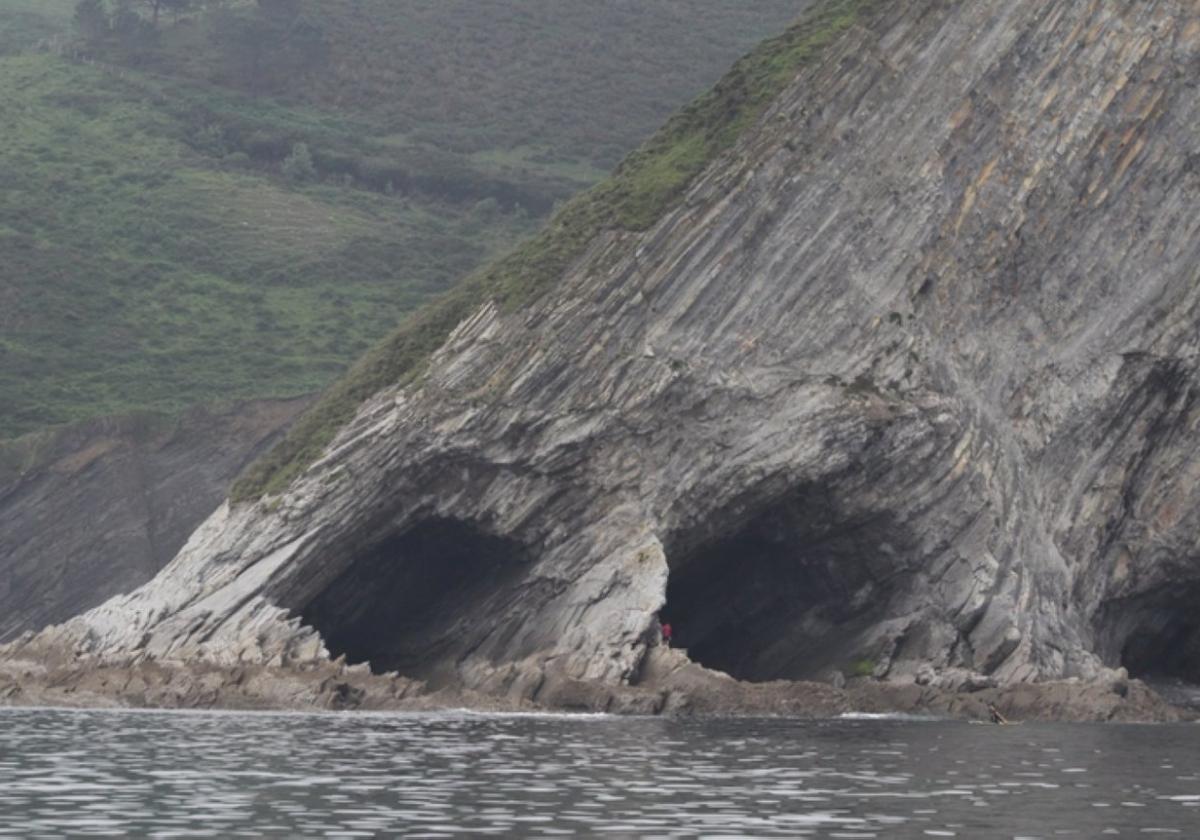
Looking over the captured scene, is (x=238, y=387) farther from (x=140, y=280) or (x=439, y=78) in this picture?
(x=439, y=78)

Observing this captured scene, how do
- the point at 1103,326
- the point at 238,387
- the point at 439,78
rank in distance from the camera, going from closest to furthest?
the point at 1103,326, the point at 238,387, the point at 439,78

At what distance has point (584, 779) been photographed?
33.2 metres

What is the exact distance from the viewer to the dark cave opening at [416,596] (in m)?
58.0

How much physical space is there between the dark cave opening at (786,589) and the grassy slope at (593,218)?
9175mm

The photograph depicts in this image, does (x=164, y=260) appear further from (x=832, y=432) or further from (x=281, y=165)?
(x=832, y=432)

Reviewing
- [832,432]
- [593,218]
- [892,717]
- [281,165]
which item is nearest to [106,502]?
[593,218]

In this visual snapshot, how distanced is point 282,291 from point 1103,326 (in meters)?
58.2

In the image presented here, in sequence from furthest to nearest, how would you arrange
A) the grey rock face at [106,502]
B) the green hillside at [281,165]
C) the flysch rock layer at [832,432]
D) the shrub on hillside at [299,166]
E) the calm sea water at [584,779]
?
the shrub on hillside at [299,166], the green hillside at [281,165], the grey rock face at [106,502], the flysch rock layer at [832,432], the calm sea water at [584,779]

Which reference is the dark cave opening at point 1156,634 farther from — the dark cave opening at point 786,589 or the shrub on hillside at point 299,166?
the shrub on hillside at point 299,166

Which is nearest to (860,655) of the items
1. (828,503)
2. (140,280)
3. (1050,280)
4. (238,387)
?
(828,503)

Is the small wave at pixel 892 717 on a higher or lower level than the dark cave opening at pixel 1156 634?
lower

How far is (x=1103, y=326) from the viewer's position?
60.6 metres

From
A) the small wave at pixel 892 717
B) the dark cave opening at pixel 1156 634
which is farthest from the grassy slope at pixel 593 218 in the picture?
the dark cave opening at pixel 1156 634

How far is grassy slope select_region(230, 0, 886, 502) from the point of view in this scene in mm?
60562
